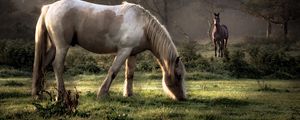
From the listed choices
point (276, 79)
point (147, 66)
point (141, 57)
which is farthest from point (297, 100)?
point (141, 57)

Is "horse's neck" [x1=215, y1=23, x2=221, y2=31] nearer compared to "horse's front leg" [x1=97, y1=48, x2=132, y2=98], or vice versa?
"horse's front leg" [x1=97, y1=48, x2=132, y2=98]

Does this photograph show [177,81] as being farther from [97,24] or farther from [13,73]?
[13,73]

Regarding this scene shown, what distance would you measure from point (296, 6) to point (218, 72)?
774 inches

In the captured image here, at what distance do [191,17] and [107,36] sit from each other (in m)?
38.8

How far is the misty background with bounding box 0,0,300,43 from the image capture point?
124 ft

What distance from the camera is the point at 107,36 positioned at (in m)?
10.1

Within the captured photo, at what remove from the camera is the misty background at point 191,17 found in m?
37.7

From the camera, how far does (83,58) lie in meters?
22.3

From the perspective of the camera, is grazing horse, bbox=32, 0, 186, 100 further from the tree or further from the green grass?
the tree

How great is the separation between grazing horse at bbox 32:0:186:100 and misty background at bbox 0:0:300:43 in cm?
2624

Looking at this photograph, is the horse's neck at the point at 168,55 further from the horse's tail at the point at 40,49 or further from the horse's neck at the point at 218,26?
the horse's neck at the point at 218,26

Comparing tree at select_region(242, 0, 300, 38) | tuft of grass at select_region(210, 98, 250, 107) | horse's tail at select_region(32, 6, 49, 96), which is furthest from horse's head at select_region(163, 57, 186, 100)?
tree at select_region(242, 0, 300, 38)

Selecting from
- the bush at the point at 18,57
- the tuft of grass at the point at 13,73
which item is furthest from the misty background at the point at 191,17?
the tuft of grass at the point at 13,73

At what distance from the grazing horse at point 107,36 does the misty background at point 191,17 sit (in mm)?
26236
